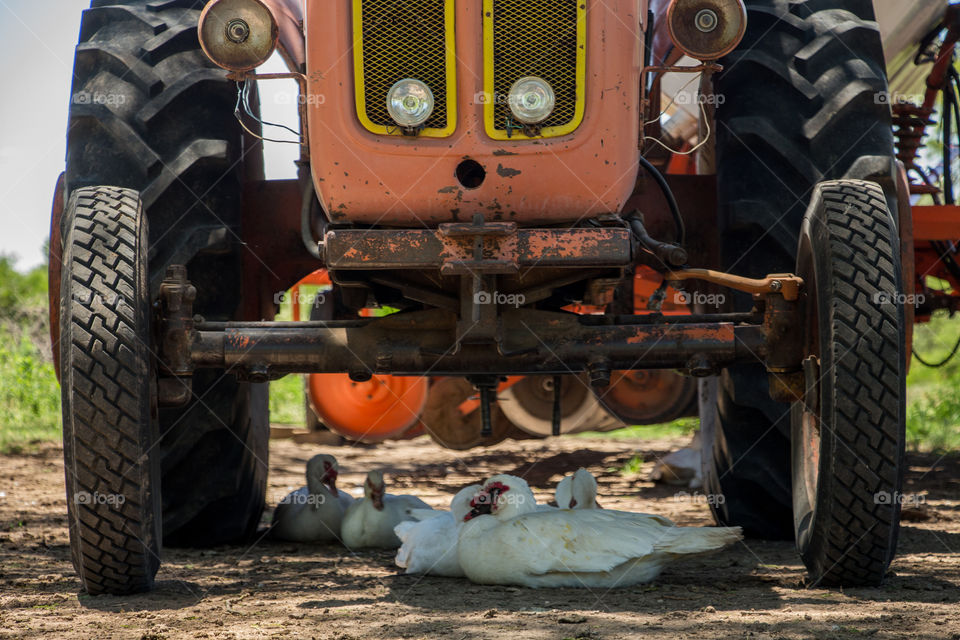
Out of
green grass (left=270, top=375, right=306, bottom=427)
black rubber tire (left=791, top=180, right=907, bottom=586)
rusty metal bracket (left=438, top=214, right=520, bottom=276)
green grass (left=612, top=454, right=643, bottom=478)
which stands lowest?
green grass (left=612, top=454, right=643, bottom=478)

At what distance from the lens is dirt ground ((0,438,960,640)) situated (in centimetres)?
267

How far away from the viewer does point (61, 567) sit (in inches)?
148

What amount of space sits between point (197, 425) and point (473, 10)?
1866mm

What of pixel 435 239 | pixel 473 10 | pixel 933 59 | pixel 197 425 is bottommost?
pixel 197 425

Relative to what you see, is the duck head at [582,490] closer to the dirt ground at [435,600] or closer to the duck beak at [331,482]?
the dirt ground at [435,600]

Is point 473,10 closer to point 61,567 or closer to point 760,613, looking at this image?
point 760,613

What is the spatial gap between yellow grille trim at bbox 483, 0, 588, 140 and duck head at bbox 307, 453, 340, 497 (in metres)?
2.23

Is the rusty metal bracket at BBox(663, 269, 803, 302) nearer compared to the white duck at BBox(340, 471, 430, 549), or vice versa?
the rusty metal bracket at BBox(663, 269, 803, 302)

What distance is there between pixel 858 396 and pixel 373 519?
2.20 metres

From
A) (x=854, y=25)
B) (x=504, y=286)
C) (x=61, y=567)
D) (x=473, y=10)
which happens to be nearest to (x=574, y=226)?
(x=504, y=286)

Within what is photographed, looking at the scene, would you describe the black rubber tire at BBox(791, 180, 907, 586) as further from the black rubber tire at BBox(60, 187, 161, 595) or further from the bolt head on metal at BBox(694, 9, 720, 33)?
the black rubber tire at BBox(60, 187, 161, 595)

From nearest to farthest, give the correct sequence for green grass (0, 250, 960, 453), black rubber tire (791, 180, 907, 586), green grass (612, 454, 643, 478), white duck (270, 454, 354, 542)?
black rubber tire (791, 180, 907, 586)
white duck (270, 454, 354, 542)
green grass (612, 454, 643, 478)
green grass (0, 250, 960, 453)

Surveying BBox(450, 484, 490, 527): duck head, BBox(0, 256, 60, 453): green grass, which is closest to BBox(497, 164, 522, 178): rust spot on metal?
BBox(450, 484, 490, 527): duck head

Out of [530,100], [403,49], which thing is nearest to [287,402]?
[403,49]
